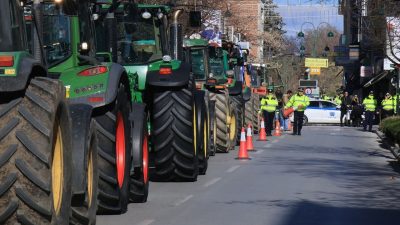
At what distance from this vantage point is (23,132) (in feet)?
24.8

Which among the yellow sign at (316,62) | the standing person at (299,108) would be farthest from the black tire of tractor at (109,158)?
A: the yellow sign at (316,62)

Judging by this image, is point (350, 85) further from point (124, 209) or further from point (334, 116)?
point (124, 209)

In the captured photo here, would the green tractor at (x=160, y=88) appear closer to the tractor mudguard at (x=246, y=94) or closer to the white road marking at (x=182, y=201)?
the white road marking at (x=182, y=201)

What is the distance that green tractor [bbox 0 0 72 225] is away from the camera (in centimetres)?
746

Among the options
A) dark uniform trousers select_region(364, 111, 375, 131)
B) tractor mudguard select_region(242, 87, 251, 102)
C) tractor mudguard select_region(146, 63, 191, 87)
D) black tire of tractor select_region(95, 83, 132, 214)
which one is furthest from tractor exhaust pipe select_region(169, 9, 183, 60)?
dark uniform trousers select_region(364, 111, 375, 131)

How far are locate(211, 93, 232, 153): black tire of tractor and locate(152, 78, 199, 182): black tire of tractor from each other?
886 cm

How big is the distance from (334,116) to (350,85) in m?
38.0

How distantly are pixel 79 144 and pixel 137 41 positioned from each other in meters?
6.96

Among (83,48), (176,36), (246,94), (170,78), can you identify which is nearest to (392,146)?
(246,94)

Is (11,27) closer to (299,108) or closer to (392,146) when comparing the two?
(392,146)

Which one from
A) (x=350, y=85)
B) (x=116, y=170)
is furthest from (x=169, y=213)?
(x=350, y=85)

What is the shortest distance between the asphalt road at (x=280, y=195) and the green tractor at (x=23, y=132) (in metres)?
3.94

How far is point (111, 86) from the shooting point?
1142 cm

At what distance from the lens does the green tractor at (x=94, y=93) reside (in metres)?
10.7
